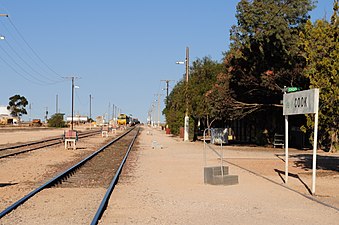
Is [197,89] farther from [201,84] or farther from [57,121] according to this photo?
[57,121]

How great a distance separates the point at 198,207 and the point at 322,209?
8.88 ft

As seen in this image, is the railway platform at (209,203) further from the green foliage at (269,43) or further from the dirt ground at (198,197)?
the green foliage at (269,43)

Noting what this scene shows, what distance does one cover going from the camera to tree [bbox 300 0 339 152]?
54.0 feet

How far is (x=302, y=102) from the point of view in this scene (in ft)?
46.7

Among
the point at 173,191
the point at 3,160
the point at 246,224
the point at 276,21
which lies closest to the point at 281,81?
the point at 276,21

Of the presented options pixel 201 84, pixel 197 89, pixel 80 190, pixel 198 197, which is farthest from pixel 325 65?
pixel 201 84

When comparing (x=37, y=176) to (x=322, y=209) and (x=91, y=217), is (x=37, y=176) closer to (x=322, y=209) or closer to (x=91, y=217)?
(x=91, y=217)

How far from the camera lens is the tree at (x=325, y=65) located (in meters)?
16.5

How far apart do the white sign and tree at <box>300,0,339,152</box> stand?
1686 mm

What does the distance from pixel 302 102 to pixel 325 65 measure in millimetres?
3057

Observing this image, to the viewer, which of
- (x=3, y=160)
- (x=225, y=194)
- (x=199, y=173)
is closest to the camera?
(x=225, y=194)

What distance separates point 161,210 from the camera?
11.2 meters

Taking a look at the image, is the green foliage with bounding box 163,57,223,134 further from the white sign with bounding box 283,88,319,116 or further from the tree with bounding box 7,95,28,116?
the tree with bounding box 7,95,28,116

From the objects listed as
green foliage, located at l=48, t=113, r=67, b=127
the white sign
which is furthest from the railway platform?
green foliage, located at l=48, t=113, r=67, b=127
